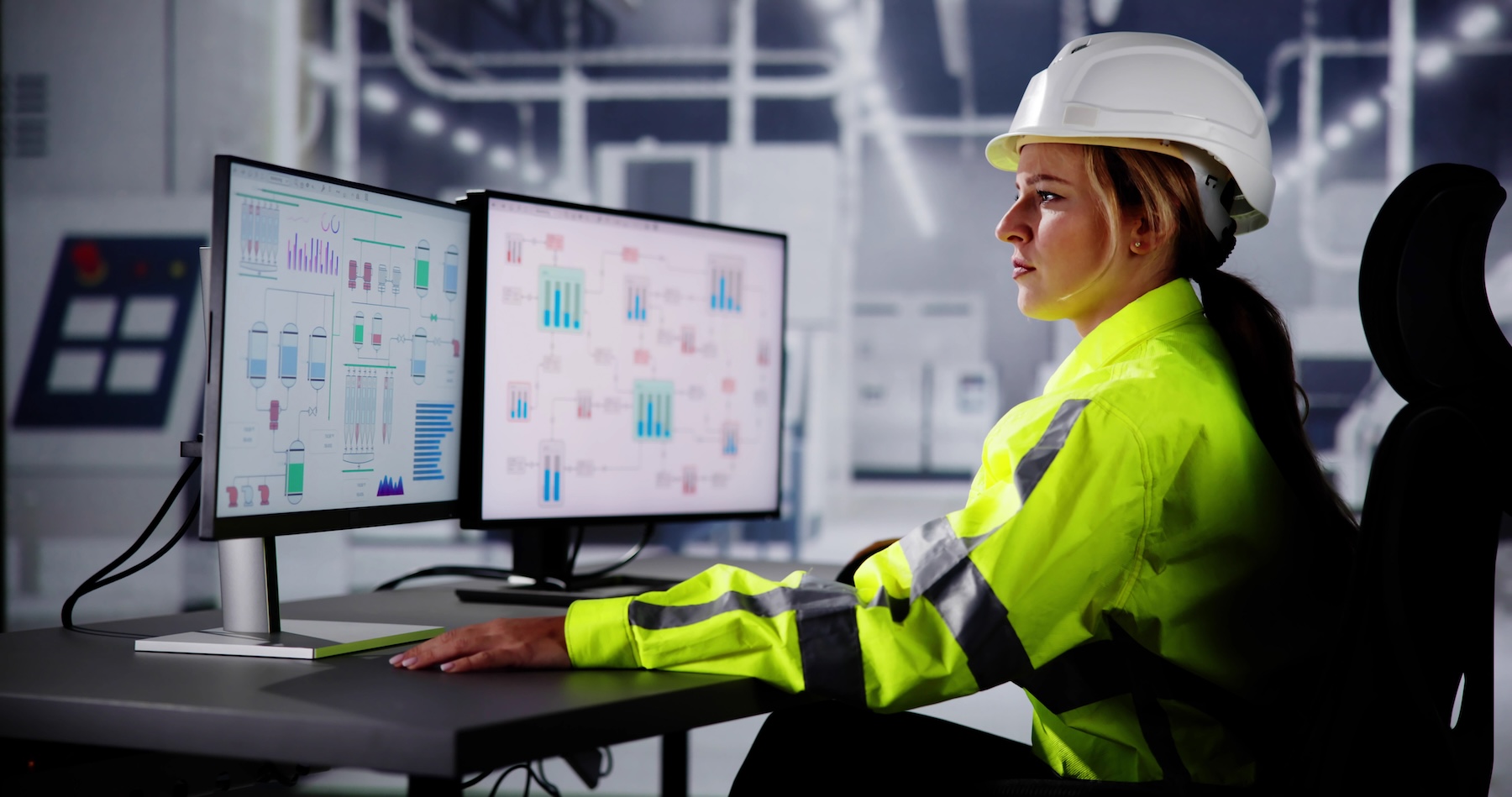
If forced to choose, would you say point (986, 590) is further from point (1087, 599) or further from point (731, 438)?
point (731, 438)

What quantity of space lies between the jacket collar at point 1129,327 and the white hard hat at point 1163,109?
0.14 m

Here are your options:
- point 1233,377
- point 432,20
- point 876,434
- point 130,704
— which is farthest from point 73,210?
point 1233,377

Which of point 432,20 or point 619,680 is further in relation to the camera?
point 432,20

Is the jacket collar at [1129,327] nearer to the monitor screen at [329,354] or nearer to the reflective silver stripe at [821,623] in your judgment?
the reflective silver stripe at [821,623]

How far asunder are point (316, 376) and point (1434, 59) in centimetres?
303

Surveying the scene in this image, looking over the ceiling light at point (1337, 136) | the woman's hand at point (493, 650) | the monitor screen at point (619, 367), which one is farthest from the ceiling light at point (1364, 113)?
the woman's hand at point (493, 650)

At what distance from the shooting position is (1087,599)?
1.00 m

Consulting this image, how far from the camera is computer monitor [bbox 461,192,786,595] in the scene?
1.50 metres

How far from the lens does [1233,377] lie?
3.72 ft

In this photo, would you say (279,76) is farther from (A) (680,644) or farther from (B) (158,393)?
(A) (680,644)

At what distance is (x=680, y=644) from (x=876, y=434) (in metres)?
2.30

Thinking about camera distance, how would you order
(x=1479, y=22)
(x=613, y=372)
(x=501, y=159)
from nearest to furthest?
(x=613, y=372)
(x=1479, y=22)
(x=501, y=159)

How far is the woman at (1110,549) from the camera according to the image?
3.23 feet

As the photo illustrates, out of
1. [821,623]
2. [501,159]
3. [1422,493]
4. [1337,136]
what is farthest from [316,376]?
[1337,136]
